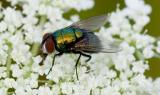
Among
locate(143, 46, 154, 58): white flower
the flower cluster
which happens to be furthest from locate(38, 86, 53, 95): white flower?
locate(143, 46, 154, 58): white flower

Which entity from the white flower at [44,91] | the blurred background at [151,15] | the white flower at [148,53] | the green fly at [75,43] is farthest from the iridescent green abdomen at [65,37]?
the blurred background at [151,15]

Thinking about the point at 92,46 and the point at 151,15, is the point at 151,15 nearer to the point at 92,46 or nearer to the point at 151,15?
the point at 151,15

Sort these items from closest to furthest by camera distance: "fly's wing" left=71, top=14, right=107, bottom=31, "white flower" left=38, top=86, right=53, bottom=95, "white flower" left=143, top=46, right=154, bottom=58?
"white flower" left=38, top=86, right=53, bottom=95, "fly's wing" left=71, top=14, right=107, bottom=31, "white flower" left=143, top=46, right=154, bottom=58

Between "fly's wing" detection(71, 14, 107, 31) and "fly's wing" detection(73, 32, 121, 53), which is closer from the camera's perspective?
"fly's wing" detection(73, 32, 121, 53)

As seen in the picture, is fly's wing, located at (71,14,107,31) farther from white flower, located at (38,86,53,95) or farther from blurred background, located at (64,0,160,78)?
blurred background, located at (64,0,160,78)

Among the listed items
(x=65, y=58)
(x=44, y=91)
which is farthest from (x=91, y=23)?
(x=44, y=91)

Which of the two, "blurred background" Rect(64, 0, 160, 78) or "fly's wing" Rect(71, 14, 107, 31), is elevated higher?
"blurred background" Rect(64, 0, 160, 78)
